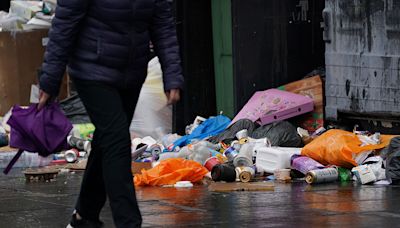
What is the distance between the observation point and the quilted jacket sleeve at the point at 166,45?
5.93 meters

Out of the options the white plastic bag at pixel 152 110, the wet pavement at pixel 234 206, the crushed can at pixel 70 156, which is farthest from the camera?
the white plastic bag at pixel 152 110

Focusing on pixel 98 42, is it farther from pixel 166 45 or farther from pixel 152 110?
pixel 152 110

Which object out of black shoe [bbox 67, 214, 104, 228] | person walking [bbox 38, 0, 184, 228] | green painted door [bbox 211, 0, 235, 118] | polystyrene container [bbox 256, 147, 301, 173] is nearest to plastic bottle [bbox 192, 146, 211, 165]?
polystyrene container [bbox 256, 147, 301, 173]

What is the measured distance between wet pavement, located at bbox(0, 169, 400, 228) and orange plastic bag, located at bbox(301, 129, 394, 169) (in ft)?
1.32

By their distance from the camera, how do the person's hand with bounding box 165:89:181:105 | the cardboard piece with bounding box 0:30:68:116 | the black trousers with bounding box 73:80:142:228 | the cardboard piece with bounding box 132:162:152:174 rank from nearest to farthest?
the black trousers with bounding box 73:80:142:228, the person's hand with bounding box 165:89:181:105, the cardboard piece with bounding box 132:162:152:174, the cardboard piece with bounding box 0:30:68:116

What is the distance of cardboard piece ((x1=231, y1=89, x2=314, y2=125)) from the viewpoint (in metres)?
10.7

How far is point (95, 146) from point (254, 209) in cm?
166

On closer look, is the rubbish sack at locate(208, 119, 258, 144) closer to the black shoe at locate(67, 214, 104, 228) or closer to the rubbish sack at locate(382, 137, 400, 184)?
the rubbish sack at locate(382, 137, 400, 184)

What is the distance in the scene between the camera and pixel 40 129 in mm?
5930

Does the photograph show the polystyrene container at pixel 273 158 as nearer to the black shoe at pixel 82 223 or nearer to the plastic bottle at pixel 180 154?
the plastic bottle at pixel 180 154

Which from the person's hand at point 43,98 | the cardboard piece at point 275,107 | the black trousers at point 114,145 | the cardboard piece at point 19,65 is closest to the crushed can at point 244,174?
the cardboard piece at point 275,107

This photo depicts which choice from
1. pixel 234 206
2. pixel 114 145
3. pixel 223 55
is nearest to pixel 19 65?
pixel 223 55

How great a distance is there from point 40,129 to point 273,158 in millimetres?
3601

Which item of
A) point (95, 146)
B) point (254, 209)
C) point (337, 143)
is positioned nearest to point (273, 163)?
point (337, 143)
